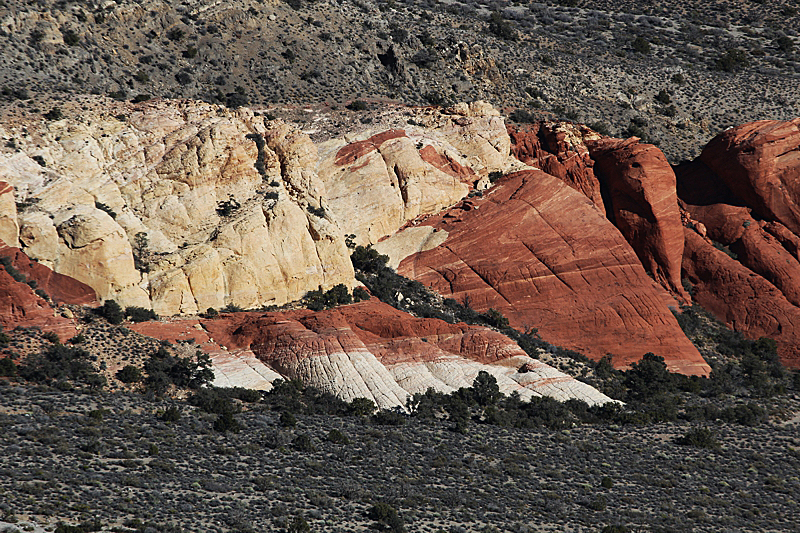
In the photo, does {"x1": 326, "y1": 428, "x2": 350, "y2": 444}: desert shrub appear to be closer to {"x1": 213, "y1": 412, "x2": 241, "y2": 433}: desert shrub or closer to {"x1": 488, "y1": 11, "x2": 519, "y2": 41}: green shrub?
{"x1": 213, "y1": 412, "x2": 241, "y2": 433}: desert shrub

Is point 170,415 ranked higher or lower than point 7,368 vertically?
lower

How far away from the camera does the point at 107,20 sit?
230 feet

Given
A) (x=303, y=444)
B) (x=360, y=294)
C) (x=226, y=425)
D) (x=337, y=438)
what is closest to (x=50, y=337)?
(x=226, y=425)

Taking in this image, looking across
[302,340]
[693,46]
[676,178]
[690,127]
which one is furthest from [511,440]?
[693,46]

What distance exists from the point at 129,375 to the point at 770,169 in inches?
1812

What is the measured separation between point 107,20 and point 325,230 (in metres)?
29.2

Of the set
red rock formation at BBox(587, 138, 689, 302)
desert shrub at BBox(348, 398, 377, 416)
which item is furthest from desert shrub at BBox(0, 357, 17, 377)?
red rock formation at BBox(587, 138, 689, 302)

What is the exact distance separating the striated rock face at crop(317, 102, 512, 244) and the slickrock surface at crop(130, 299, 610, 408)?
8.79m

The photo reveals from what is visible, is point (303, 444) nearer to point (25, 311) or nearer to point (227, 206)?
point (25, 311)

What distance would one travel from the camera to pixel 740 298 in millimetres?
61875

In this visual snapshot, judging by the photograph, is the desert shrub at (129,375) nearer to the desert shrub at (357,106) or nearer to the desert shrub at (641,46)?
the desert shrub at (357,106)

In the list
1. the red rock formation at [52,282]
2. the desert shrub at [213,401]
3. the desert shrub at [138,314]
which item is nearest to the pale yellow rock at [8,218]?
the red rock formation at [52,282]

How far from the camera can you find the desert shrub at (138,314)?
48.2m

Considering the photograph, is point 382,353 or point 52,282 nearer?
point 52,282
